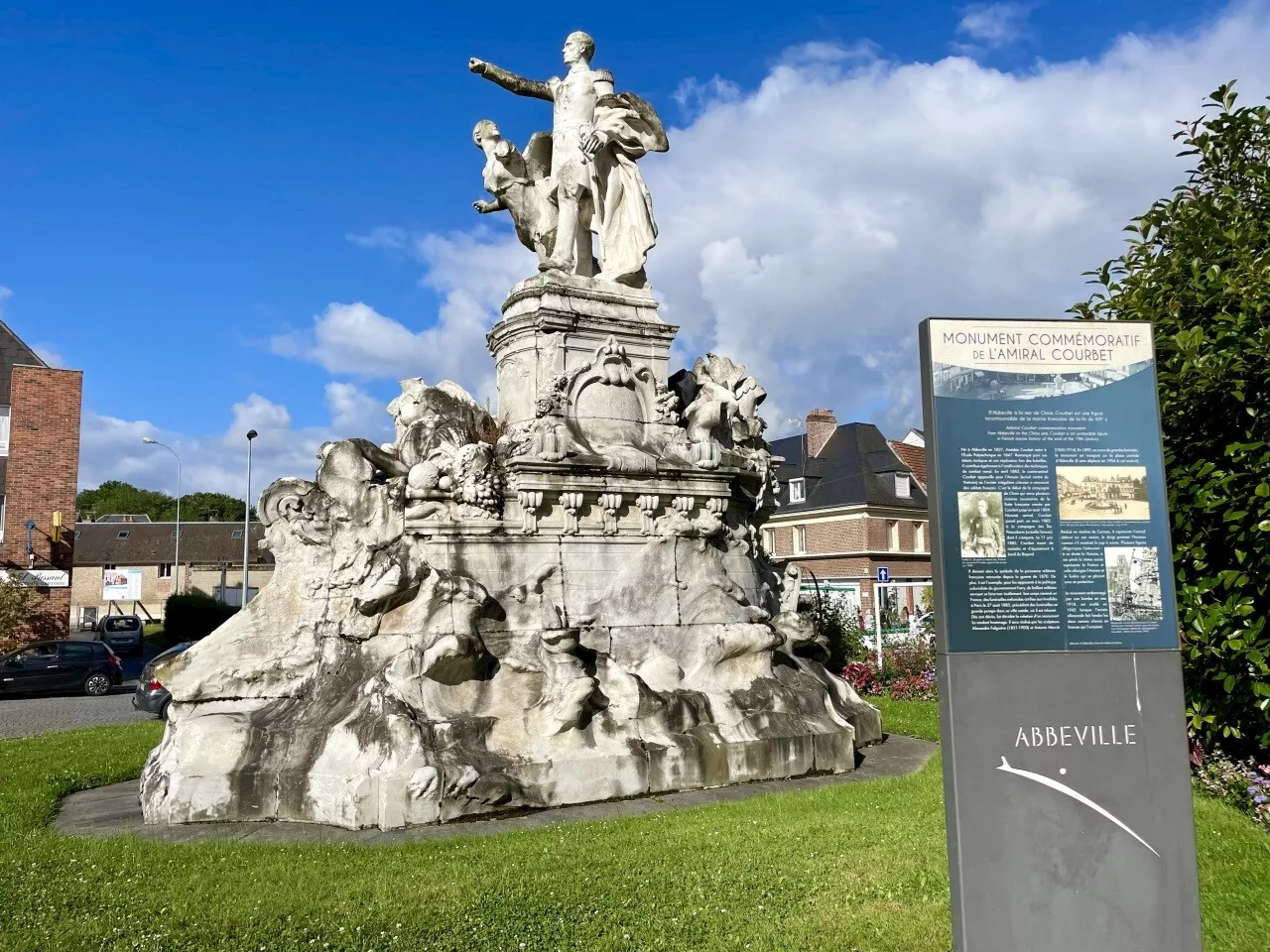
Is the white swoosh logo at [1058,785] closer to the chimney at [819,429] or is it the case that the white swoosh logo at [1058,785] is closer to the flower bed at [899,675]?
→ the flower bed at [899,675]

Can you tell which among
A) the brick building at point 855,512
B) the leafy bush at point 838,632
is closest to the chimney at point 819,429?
the brick building at point 855,512

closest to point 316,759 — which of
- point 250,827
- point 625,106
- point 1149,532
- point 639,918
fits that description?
point 250,827

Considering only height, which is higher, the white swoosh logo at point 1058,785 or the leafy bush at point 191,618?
the leafy bush at point 191,618

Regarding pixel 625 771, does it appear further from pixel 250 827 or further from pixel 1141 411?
pixel 1141 411

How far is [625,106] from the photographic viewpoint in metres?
10.7

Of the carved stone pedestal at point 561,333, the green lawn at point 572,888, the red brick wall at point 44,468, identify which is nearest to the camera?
the green lawn at point 572,888

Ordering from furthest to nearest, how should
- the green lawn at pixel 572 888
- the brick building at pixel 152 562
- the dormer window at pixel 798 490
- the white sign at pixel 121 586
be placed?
the brick building at pixel 152 562 → the white sign at pixel 121 586 → the dormer window at pixel 798 490 → the green lawn at pixel 572 888

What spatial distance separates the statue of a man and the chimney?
1277 inches

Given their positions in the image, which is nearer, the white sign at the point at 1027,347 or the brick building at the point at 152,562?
the white sign at the point at 1027,347

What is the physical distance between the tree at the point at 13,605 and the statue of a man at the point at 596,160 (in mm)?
22458

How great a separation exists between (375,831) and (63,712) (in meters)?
15.9

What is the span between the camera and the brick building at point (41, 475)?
94.0 ft

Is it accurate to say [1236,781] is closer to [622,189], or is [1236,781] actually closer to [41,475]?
[622,189]

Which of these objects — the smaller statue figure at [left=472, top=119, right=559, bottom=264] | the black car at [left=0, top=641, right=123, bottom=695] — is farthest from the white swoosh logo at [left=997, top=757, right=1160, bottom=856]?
the black car at [left=0, top=641, right=123, bottom=695]
